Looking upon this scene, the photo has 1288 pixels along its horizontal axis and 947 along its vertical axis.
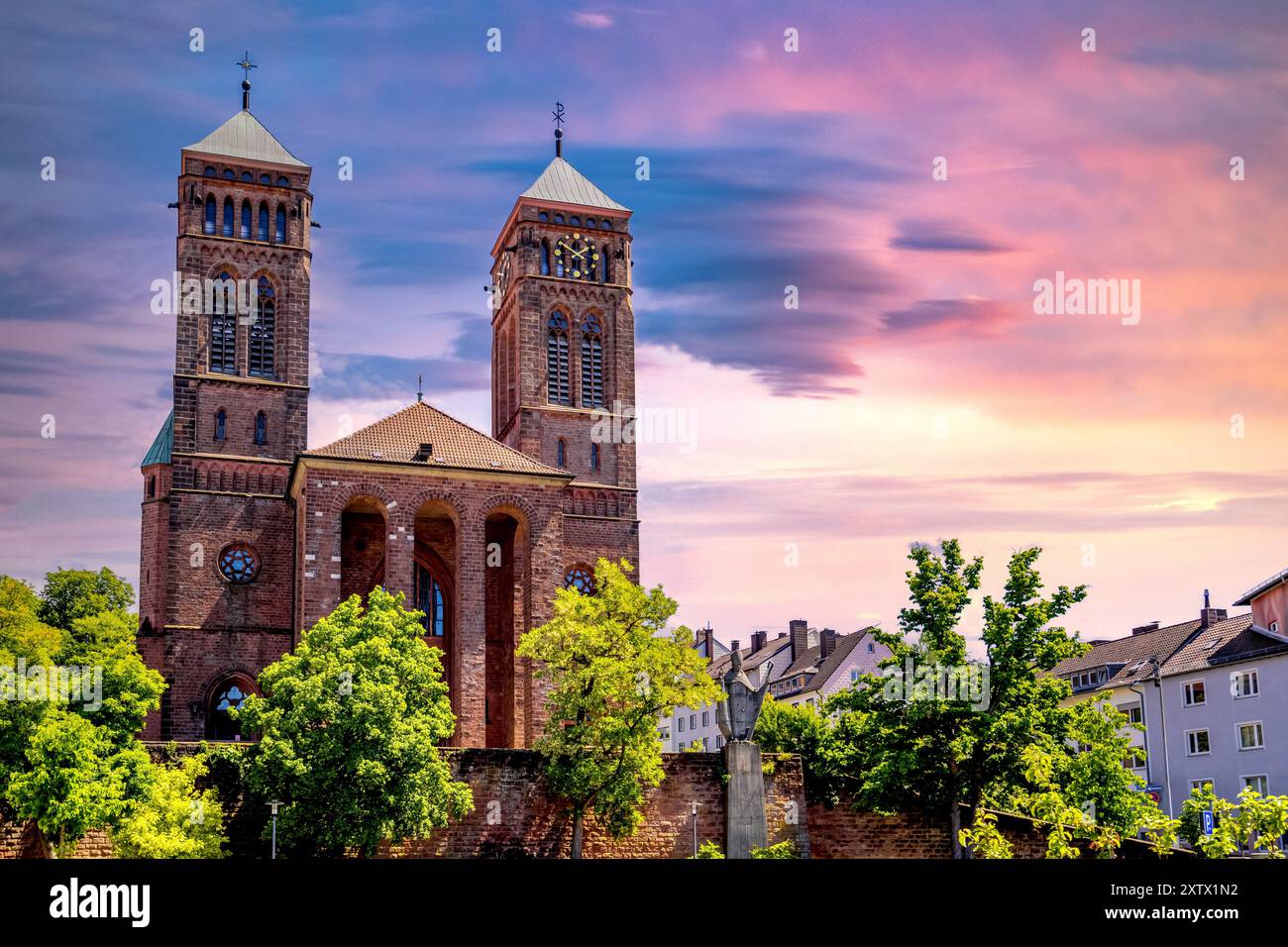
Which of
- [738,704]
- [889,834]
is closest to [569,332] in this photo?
[738,704]

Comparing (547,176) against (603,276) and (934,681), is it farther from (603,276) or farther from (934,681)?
(934,681)

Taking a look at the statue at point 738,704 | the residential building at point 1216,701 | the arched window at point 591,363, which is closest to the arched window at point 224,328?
the arched window at point 591,363

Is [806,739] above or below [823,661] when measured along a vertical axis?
below

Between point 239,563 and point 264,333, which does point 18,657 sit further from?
point 264,333

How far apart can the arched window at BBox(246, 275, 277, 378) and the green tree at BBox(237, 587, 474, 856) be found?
837 inches

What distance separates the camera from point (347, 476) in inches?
2062

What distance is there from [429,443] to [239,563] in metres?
9.62

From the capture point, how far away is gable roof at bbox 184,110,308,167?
6109 centimetres

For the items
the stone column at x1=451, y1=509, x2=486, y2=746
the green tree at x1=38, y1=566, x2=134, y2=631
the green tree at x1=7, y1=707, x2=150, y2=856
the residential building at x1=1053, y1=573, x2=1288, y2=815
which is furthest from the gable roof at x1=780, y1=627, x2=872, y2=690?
the green tree at x1=7, y1=707, x2=150, y2=856

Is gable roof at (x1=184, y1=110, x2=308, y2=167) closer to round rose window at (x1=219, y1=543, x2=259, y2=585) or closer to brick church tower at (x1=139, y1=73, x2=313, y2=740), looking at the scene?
brick church tower at (x1=139, y1=73, x2=313, y2=740)

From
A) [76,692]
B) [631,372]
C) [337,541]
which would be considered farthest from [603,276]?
[76,692]
